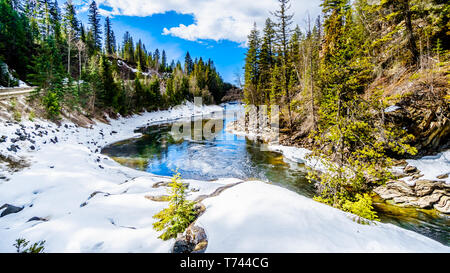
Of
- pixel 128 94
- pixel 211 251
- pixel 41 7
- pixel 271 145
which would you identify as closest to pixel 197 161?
pixel 271 145

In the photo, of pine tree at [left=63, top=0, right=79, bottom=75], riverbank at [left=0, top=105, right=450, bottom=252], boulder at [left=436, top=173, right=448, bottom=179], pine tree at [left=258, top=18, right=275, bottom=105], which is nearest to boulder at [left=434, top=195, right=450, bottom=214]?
boulder at [left=436, top=173, right=448, bottom=179]

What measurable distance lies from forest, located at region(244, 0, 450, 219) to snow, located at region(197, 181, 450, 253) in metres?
0.89

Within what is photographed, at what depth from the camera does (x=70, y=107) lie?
2152 centimetres

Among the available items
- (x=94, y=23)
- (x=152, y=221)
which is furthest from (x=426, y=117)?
(x=94, y=23)

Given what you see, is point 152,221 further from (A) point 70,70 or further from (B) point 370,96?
(A) point 70,70

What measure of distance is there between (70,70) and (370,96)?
5073cm

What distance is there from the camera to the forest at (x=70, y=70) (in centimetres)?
1948

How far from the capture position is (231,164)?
13812mm

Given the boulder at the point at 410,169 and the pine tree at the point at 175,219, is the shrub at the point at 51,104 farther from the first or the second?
the boulder at the point at 410,169

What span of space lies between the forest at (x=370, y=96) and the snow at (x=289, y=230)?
0.89 meters

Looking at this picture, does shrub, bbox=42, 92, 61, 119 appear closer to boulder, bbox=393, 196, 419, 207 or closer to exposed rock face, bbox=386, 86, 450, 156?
boulder, bbox=393, 196, 419, 207

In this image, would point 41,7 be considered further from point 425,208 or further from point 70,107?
point 425,208

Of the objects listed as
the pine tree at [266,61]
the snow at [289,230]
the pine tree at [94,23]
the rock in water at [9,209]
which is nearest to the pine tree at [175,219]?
the snow at [289,230]

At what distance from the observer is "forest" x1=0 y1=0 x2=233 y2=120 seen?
19.5 metres
